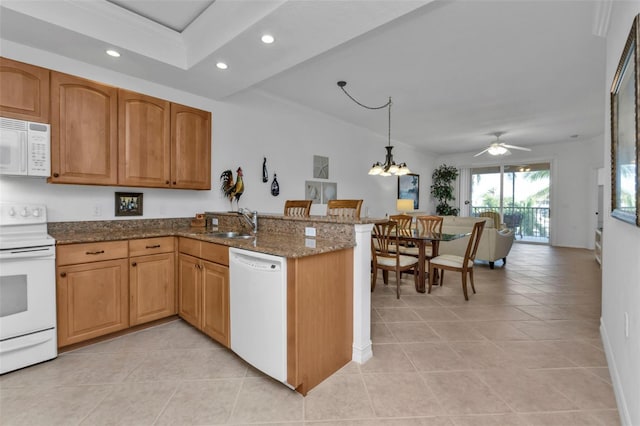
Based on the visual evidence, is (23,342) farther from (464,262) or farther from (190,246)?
(464,262)

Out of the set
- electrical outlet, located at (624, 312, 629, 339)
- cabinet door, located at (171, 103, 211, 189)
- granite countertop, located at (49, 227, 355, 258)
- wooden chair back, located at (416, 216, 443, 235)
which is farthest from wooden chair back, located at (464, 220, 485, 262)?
cabinet door, located at (171, 103, 211, 189)

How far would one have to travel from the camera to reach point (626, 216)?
58.3 inches

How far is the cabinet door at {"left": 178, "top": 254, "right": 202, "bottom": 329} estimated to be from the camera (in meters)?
2.47

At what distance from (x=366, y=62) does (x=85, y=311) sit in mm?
3577

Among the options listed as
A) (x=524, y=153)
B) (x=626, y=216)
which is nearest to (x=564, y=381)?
(x=626, y=216)

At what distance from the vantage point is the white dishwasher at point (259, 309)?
1.71 meters

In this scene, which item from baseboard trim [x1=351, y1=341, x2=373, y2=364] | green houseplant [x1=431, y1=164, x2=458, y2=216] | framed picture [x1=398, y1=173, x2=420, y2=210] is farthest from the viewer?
green houseplant [x1=431, y1=164, x2=458, y2=216]

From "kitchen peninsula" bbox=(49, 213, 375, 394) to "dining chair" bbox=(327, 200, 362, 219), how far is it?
1.46 ft

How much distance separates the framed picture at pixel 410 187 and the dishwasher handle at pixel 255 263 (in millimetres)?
6249

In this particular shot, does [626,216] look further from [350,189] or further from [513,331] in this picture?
[350,189]

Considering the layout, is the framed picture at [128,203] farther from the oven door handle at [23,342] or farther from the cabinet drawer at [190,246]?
the oven door handle at [23,342]

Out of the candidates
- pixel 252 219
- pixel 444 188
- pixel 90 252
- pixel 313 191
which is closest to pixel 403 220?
pixel 313 191

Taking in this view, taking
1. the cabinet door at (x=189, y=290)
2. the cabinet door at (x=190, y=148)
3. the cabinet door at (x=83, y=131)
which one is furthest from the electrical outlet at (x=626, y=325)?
the cabinet door at (x=83, y=131)

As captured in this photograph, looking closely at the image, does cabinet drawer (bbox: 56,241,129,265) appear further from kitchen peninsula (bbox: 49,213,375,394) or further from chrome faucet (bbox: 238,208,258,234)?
chrome faucet (bbox: 238,208,258,234)
